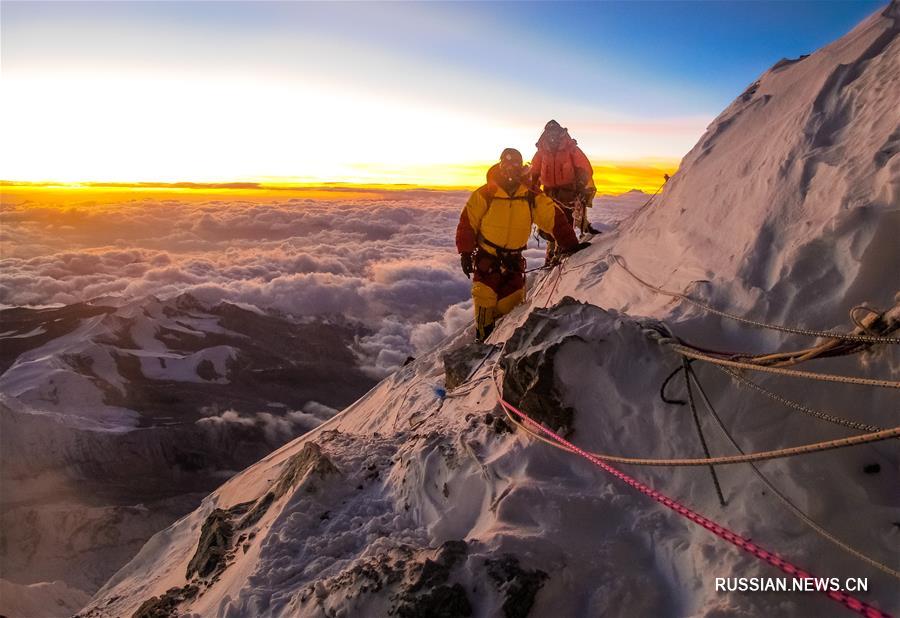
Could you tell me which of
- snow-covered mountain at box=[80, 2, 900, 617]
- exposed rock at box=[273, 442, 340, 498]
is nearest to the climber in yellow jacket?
snow-covered mountain at box=[80, 2, 900, 617]

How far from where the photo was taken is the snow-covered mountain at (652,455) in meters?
2.89

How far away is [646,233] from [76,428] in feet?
207

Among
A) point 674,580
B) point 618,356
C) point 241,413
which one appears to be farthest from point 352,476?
point 241,413

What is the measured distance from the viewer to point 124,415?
199 feet

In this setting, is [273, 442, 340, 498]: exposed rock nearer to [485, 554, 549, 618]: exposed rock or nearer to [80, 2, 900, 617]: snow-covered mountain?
[80, 2, 900, 617]: snow-covered mountain

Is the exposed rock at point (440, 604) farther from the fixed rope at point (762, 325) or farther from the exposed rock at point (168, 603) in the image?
the exposed rock at point (168, 603)

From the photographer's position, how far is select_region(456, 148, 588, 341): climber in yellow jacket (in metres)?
7.29

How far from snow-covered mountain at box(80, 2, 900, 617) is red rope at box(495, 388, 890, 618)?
0.08 metres

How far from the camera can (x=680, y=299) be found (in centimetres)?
454

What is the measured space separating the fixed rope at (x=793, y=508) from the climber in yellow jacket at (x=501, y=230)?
4341 millimetres

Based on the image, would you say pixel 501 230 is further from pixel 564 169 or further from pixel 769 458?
pixel 769 458

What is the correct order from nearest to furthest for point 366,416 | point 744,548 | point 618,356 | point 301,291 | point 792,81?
point 744,548 → point 618,356 → point 792,81 → point 366,416 → point 301,291

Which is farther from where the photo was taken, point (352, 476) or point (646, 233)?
point (646, 233)

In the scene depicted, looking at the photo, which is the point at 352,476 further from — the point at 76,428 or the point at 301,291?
the point at 301,291
